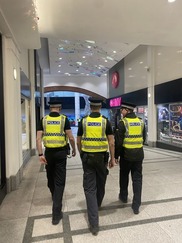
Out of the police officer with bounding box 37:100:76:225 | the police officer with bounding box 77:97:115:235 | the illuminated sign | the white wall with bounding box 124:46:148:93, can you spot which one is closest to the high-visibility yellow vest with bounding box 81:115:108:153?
the police officer with bounding box 77:97:115:235

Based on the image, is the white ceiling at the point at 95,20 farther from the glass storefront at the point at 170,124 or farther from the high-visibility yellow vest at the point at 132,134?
the glass storefront at the point at 170,124

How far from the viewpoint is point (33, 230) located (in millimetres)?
2404

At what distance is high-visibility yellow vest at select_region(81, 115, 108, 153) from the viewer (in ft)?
8.07

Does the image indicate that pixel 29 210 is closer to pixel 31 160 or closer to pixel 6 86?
pixel 6 86

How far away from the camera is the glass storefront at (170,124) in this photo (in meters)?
7.66

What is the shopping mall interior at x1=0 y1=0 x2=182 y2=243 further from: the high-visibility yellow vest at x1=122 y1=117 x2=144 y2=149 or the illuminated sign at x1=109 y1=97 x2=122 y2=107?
the illuminated sign at x1=109 y1=97 x2=122 y2=107

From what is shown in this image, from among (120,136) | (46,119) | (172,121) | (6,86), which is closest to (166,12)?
(120,136)

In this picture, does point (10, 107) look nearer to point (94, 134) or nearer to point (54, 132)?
point (54, 132)

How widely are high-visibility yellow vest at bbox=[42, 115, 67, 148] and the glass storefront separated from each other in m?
6.07

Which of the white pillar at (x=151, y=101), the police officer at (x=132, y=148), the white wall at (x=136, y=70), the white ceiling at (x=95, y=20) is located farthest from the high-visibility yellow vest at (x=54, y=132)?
the white wall at (x=136, y=70)

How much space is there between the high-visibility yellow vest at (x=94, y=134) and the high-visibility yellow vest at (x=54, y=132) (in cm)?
37

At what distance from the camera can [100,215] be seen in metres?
2.71

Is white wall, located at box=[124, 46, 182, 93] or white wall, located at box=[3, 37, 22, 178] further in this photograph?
white wall, located at box=[124, 46, 182, 93]

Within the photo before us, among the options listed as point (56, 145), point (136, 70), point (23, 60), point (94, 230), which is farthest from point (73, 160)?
point (136, 70)
